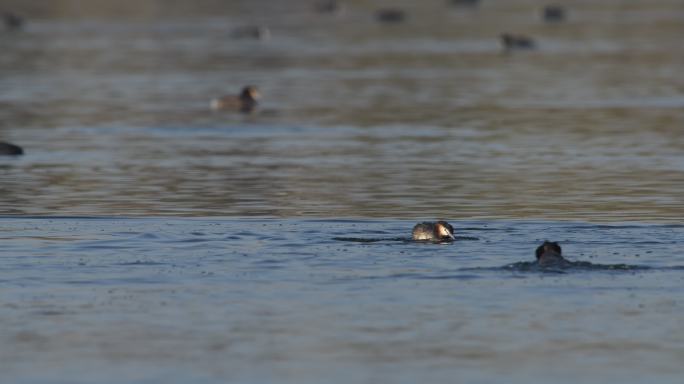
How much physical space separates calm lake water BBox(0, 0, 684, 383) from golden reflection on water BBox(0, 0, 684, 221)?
13 centimetres

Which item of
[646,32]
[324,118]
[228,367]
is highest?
[646,32]

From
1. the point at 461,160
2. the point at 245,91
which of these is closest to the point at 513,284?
the point at 461,160

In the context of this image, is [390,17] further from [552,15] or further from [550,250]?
[550,250]

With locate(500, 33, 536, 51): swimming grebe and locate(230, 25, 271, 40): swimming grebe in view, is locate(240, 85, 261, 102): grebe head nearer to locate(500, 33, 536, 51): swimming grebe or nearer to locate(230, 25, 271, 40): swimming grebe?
locate(500, 33, 536, 51): swimming grebe

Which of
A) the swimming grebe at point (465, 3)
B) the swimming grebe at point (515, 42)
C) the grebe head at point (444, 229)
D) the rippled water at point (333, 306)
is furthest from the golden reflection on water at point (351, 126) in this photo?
the swimming grebe at point (465, 3)

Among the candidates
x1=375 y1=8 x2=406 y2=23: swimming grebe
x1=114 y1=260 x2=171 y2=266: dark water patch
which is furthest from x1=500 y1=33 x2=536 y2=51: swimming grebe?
x1=114 y1=260 x2=171 y2=266: dark water patch

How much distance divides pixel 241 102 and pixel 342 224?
2105cm

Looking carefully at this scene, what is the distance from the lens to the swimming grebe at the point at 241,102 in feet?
139

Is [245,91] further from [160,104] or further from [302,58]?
[302,58]

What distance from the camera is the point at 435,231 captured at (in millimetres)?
19359

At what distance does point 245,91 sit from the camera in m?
42.5

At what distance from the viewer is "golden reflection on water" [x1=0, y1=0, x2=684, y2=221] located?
25.4m

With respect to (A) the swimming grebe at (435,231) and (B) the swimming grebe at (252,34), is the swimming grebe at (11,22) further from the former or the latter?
(A) the swimming grebe at (435,231)

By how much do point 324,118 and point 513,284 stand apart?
23245mm
